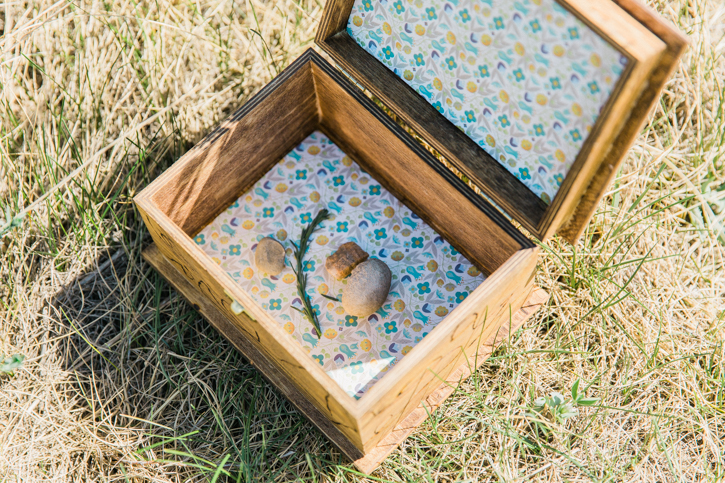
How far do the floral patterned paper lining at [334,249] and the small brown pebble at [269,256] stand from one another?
43mm

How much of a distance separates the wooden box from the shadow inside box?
164mm

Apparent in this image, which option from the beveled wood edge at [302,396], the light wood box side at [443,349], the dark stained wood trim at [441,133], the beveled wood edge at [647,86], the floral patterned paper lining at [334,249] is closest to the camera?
the beveled wood edge at [647,86]

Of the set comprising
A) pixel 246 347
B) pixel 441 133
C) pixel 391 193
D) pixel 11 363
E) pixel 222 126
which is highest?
pixel 441 133

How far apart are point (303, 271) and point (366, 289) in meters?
0.28

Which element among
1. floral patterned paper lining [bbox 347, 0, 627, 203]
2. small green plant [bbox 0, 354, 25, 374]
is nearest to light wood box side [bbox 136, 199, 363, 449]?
→ small green plant [bbox 0, 354, 25, 374]

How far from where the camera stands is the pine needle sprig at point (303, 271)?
1.99 m

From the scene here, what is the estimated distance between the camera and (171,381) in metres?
2.09

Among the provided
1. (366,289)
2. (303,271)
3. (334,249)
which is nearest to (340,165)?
(334,249)

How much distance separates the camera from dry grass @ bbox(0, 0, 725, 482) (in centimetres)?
201

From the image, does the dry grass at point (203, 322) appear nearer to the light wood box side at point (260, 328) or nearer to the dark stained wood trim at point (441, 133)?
the light wood box side at point (260, 328)

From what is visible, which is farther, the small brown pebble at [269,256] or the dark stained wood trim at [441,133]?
the small brown pebble at [269,256]

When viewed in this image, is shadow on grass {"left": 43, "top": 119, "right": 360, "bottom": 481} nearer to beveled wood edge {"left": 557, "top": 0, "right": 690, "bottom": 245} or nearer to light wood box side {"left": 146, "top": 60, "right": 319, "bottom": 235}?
light wood box side {"left": 146, "top": 60, "right": 319, "bottom": 235}

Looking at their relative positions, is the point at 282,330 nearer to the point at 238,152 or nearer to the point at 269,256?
the point at 269,256

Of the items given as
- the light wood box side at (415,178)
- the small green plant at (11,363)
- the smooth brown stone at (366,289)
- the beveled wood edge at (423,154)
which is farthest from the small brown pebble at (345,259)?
the small green plant at (11,363)
